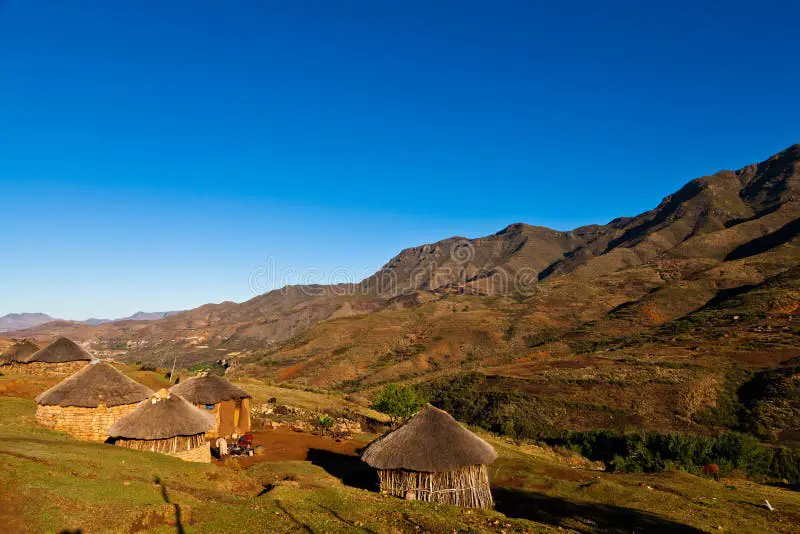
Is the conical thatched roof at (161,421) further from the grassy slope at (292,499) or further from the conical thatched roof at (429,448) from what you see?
the conical thatched roof at (429,448)

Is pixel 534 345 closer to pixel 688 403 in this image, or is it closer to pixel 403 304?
pixel 688 403

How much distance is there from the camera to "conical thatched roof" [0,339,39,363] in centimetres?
4112

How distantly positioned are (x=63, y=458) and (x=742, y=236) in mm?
152389

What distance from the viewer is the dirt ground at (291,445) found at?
26.5 metres

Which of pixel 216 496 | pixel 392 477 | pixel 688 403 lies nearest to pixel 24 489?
pixel 216 496

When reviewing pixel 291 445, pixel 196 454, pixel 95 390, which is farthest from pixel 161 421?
pixel 291 445

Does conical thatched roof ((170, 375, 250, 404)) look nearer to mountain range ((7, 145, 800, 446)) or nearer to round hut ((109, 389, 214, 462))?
round hut ((109, 389, 214, 462))

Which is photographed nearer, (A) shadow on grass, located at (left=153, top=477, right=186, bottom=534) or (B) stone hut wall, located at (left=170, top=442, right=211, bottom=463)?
(A) shadow on grass, located at (left=153, top=477, right=186, bottom=534)

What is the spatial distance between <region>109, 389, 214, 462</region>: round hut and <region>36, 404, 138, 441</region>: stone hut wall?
2.47m

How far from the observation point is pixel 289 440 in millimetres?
31359

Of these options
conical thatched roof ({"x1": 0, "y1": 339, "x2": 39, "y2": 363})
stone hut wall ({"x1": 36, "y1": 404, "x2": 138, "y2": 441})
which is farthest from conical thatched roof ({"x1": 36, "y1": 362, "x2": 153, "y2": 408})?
conical thatched roof ({"x1": 0, "y1": 339, "x2": 39, "y2": 363})

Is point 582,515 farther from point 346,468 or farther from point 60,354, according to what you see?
point 60,354

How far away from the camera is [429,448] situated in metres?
21.5

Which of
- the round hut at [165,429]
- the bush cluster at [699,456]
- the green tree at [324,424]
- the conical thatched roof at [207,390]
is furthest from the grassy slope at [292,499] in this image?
the green tree at [324,424]
